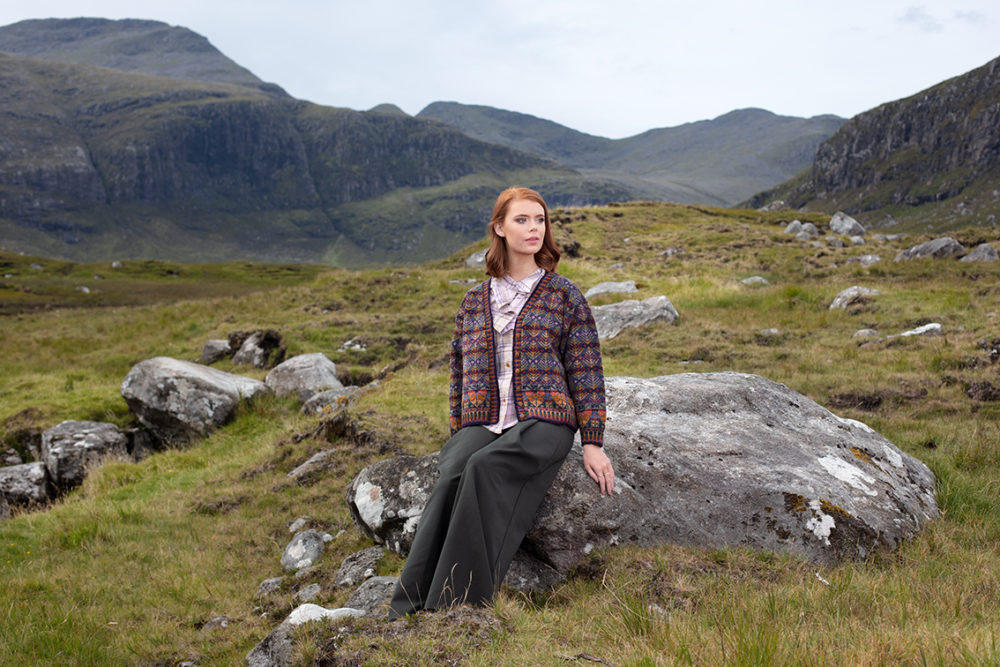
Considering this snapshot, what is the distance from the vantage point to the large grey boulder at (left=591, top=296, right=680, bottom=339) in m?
18.1

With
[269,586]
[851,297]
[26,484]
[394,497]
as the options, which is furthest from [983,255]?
[26,484]

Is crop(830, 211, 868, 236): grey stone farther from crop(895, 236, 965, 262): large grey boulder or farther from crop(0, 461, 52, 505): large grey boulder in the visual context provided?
crop(0, 461, 52, 505): large grey boulder

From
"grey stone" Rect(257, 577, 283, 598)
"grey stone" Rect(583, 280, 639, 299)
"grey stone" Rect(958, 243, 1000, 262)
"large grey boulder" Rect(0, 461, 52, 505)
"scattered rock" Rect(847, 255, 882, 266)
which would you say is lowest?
"large grey boulder" Rect(0, 461, 52, 505)

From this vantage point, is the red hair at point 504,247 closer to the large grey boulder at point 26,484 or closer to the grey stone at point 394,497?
the grey stone at point 394,497

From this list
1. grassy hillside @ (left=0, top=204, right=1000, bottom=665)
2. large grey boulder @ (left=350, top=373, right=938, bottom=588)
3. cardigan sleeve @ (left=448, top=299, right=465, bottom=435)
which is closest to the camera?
grassy hillside @ (left=0, top=204, right=1000, bottom=665)

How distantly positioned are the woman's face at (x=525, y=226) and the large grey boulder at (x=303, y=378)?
10.8 meters

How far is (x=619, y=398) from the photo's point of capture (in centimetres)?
709

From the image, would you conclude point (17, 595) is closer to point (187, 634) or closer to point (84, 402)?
point (187, 634)

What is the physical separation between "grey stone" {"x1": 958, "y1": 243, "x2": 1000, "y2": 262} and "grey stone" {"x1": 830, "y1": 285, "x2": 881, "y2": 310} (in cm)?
1119

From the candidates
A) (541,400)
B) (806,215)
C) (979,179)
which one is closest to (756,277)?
(541,400)

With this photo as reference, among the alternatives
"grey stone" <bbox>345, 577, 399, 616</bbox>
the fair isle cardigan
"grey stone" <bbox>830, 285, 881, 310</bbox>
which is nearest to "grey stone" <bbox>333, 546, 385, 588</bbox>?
"grey stone" <bbox>345, 577, 399, 616</bbox>

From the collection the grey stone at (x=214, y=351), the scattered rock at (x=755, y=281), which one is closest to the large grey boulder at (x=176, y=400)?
the grey stone at (x=214, y=351)

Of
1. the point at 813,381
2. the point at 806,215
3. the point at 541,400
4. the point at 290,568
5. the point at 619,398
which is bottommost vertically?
the point at 290,568

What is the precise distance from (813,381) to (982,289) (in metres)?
11.5
